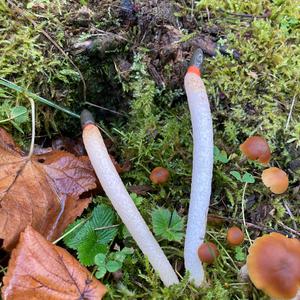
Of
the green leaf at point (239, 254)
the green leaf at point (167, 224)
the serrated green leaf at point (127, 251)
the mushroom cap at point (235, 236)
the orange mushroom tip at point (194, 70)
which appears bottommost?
the green leaf at point (239, 254)

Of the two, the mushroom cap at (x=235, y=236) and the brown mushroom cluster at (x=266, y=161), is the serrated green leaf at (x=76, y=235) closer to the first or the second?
the mushroom cap at (x=235, y=236)

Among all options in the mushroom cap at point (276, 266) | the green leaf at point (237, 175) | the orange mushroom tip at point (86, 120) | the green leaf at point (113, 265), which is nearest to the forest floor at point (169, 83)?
the green leaf at point (237, 175)

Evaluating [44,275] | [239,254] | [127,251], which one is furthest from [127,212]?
[239,254]

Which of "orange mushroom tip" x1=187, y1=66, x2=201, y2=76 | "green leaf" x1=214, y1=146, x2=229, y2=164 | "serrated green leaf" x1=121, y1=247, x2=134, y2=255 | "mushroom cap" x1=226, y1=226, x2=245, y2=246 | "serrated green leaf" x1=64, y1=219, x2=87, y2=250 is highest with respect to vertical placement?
"orange mushroom tip" x1=187, y1=66, x2=201, y2=76

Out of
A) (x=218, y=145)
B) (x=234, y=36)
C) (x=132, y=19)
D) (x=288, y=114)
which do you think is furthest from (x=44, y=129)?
(x=288, y=114)

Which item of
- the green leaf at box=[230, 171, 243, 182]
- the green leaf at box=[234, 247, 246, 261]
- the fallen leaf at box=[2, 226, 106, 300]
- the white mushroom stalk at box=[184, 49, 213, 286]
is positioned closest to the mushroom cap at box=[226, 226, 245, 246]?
the green leaf at box=[234, 247, 246, 261]

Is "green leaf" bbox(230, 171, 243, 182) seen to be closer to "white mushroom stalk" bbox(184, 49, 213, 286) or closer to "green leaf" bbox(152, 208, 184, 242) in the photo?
"white mushroom stalk" bbox(184, 49, 213, 286)
